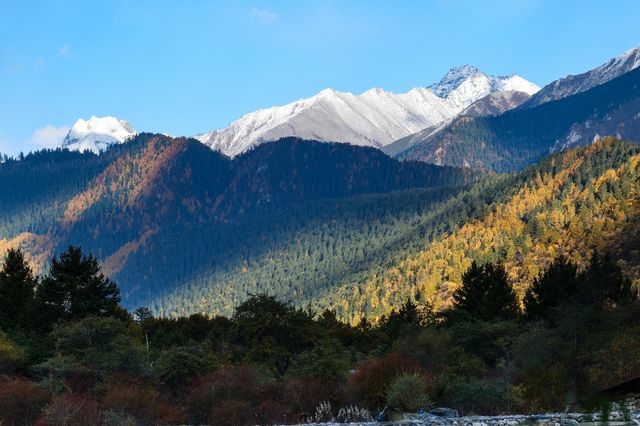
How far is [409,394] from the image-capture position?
30.5 meters

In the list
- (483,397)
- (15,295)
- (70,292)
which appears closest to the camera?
(483,397)

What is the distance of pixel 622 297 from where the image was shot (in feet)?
185

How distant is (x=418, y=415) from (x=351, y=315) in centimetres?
14087

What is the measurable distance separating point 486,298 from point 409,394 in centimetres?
3844

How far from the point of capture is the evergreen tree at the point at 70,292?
59.4m

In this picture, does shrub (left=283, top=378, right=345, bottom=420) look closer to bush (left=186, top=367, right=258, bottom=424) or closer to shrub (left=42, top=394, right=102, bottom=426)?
bush (left=186, top=367, right=258, bottom=424)

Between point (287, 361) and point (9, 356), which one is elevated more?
point (9, 356)

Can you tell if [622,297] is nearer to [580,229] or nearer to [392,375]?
[392,375]

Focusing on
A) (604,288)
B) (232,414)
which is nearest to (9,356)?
(232,414)

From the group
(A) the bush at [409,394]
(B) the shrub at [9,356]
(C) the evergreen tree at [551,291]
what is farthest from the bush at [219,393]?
(C) the evergreen tree at [551,291]

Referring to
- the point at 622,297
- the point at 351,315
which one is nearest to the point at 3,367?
the point at 622,297

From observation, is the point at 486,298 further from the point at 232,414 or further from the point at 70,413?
the point at 70,413

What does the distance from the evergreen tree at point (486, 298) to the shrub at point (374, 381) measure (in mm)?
30421

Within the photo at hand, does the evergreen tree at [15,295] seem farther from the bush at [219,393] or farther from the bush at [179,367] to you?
the bush at [219,393]
